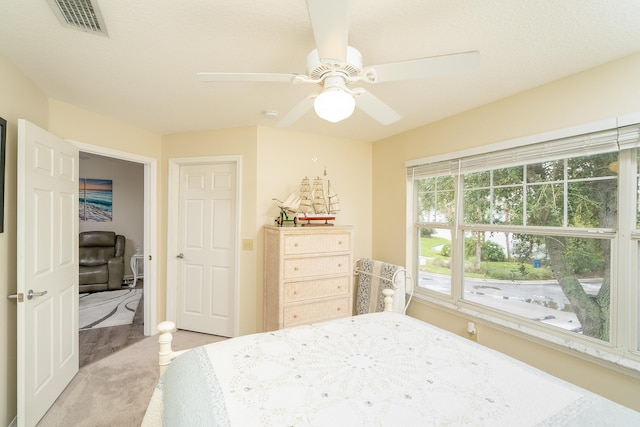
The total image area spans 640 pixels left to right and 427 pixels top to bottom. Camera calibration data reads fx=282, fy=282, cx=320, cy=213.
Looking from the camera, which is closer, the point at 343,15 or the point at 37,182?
the point at 343,15

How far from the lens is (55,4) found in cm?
122

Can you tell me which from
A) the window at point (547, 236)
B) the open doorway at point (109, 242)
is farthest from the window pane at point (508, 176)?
the open doorway at point (109, 242)

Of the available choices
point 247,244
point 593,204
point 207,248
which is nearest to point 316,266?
point 247,244

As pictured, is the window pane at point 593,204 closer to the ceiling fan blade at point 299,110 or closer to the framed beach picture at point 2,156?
the ceiling fan blade at point 299,110

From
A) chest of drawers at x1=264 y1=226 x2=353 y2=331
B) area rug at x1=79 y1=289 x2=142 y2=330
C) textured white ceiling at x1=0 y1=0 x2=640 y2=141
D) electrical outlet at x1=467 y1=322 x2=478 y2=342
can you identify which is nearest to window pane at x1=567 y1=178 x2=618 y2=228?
textured white ceiling at x1=0 y1=0 x2=640 y2=141

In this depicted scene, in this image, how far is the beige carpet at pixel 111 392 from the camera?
193 centimetres

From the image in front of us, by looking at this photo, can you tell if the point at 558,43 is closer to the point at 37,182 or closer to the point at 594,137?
the point at 594,137

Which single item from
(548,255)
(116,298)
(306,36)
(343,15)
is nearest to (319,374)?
(343,15)

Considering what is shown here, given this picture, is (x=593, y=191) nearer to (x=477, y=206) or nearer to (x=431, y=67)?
(x=477, y=206)

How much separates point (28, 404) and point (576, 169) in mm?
3812

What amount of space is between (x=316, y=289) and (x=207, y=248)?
1.42m

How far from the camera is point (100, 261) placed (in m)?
4.82

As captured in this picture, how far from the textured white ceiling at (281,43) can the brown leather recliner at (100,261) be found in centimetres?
353

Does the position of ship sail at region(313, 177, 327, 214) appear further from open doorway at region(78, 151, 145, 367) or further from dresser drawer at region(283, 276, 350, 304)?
open doorway at region(78, 151, 145, 367)
